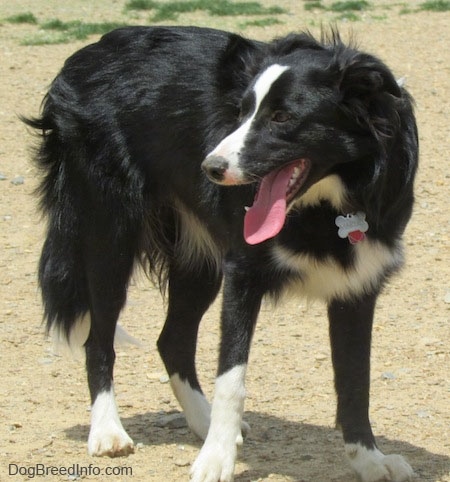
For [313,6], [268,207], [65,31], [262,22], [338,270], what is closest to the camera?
[268,207]

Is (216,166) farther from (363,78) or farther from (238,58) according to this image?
(238,58)

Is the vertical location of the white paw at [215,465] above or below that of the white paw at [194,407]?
above

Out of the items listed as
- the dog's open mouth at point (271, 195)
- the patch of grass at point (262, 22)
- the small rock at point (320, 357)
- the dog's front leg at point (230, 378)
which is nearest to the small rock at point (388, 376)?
the small rock at point (320, 357)

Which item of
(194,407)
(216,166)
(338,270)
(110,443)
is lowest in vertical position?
(194,407)

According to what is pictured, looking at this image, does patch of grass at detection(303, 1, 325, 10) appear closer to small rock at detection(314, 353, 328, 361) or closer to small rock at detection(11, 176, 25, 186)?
small rock at detection(11, 176, 25, 186)

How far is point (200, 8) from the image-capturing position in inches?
543

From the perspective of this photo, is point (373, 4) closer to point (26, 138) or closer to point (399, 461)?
point (26, 138)

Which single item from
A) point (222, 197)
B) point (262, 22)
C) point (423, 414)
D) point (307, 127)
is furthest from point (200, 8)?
point (307, 127)

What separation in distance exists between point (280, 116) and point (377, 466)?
1.39m

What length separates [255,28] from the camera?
12742 millimetres

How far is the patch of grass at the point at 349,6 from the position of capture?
13750 millimetres

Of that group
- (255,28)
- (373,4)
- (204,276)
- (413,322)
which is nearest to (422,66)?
(255,28)

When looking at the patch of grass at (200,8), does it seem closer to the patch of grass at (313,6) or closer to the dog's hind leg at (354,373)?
the patch of grass at (313,6)

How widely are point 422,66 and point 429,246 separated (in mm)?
4177
